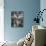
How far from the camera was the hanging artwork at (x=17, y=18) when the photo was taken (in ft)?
17.6

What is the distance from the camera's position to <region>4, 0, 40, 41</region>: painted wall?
5.31 metres

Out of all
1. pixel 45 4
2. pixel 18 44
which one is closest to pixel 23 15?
pixel 45 4

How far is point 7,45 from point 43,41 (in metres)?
1.57

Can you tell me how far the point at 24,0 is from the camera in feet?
17.5

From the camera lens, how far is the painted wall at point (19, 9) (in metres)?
5.31

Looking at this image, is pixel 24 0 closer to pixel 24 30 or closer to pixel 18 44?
pixel 24 30

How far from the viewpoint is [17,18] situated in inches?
211

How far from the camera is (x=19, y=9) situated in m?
5.33

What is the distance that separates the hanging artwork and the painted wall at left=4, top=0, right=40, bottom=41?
0.39 feet

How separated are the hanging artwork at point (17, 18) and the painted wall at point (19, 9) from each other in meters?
0.12

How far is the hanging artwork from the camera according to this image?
17.6 ft

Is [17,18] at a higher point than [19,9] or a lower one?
lower

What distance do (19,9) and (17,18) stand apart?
37 cm

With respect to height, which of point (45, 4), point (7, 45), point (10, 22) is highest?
point (45, 4)
